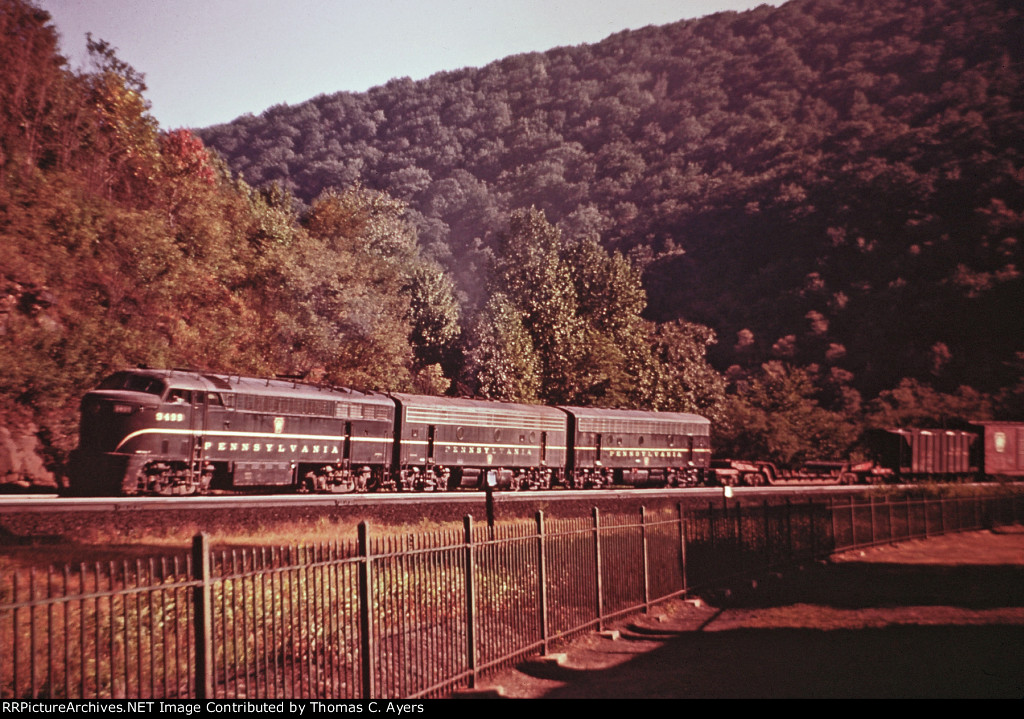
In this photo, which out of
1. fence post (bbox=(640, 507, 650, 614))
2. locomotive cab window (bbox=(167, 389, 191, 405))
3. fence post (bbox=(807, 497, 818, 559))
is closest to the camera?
fence post (bbox=(640, 507, 650, 614))

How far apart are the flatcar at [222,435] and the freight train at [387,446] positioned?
4cm

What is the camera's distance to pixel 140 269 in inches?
1309

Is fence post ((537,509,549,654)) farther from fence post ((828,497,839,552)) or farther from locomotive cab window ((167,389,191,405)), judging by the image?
fence post ((828,497,839,552))

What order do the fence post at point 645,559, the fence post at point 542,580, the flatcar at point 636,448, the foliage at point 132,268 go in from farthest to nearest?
the flatcar at point 636,448
the foliage at point 132,268
the fence post at point 645,559
the fence post at point 542,580

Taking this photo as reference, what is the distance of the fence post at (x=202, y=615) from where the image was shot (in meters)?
6.43

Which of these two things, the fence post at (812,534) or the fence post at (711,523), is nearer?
the fence post at (711,523)

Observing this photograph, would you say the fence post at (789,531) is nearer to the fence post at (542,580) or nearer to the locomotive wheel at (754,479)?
the fence post at (542,580)

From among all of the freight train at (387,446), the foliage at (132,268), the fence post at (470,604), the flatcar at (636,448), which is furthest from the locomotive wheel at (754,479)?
the fence post at (470,604)

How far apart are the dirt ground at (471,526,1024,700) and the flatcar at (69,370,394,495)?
13439mm

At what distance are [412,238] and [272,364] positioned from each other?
29.9 metres

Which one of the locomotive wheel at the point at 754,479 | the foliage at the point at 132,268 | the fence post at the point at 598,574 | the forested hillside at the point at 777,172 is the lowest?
the locomotive wheel at the point at 754,479

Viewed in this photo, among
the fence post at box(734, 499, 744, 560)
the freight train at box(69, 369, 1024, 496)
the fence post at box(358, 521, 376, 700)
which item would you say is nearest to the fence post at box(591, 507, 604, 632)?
the freight train at box(69, 369, 1024, 496)

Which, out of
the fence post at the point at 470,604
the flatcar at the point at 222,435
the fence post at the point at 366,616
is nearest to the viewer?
the fence post at the point at 366,616

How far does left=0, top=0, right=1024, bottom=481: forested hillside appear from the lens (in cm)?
3381
